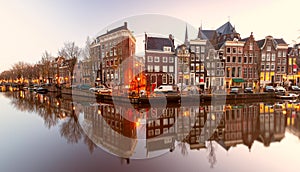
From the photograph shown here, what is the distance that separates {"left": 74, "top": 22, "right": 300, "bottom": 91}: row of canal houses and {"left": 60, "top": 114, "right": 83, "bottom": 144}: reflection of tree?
22268mm

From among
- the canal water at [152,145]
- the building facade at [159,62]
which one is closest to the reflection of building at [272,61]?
the building facade at [159,62]

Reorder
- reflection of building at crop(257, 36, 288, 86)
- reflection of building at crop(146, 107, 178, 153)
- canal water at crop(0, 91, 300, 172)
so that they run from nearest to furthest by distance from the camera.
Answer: canal water at crop(0, 91, 300, 172) → reflection of building at crop(146, 107, 178, 153) → reflection of building at crop(257, 36, 288, 86)

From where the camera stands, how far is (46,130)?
14031 mm

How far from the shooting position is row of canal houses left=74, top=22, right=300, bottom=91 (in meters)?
40.5

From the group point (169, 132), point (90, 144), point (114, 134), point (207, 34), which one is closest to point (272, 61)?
point (207, 34)

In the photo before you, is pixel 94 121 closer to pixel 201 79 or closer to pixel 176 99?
pixel 176 99

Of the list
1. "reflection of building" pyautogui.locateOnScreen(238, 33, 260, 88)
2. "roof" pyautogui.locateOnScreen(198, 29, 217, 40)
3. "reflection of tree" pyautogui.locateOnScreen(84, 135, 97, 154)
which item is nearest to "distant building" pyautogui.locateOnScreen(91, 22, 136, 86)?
"roof" pyautogui.locateOnScreen(198, 29, 217, 40)

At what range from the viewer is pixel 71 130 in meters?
14.0

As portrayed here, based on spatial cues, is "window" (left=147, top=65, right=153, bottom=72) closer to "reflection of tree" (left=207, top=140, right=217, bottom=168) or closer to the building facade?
the building facade

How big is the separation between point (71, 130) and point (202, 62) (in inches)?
1325

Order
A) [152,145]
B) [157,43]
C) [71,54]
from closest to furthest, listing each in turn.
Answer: [152,145], [157,43], [71,54]

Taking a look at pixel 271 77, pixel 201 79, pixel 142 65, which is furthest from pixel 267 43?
pixel 142 65

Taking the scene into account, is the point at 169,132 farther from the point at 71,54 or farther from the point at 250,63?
the point at 71,54

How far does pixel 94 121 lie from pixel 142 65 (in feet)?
87.5
